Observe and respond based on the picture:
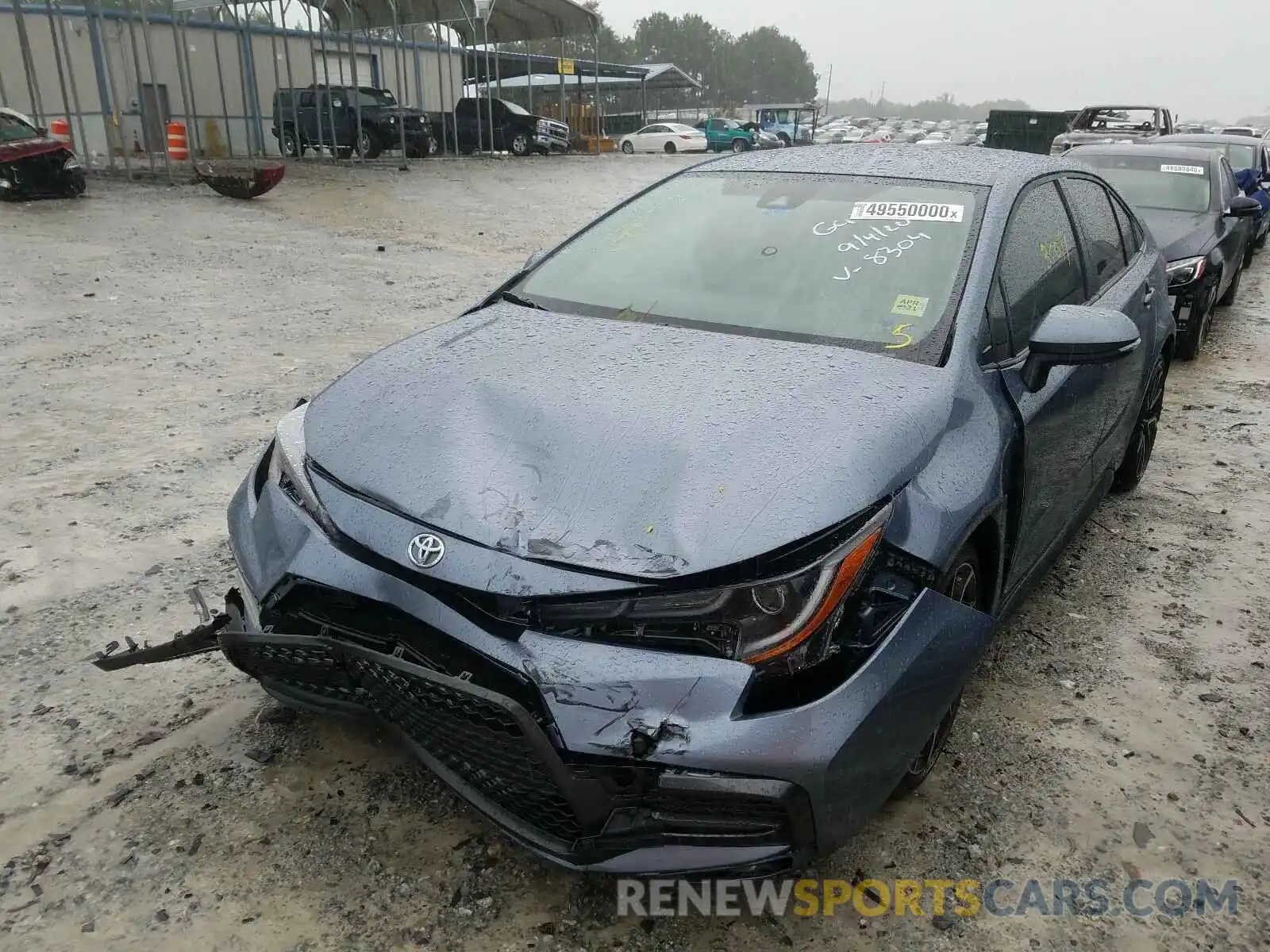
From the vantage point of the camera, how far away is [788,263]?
9.91 ft

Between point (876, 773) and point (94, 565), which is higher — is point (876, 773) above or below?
above

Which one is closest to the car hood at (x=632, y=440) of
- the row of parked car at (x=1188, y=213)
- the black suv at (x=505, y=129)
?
the row of parked car at (x=1188, y=213)

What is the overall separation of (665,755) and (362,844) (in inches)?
37.0

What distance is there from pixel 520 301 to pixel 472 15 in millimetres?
24251

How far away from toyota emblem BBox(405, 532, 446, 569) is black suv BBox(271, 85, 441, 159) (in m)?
22.1

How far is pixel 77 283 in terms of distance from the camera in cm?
855

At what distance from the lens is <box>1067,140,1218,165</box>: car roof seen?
832 centimetres

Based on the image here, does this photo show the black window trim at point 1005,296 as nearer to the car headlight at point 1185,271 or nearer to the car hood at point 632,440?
the car hood at point 632,440

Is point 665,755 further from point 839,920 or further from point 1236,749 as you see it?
point 1236,749

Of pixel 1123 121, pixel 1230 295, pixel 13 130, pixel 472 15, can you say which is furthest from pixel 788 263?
pixel 472 15

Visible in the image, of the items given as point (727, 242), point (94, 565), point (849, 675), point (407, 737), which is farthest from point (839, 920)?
point (94, 565)

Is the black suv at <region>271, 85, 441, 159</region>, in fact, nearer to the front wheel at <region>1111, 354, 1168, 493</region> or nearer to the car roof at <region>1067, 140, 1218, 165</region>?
the car roof at <region>1067, 140, 1218, 165</region>

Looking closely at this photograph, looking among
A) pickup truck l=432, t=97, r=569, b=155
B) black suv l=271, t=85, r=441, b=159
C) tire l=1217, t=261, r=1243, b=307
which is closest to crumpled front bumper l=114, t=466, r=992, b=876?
Result: tire l=1217, t=261, r=1243, b=307

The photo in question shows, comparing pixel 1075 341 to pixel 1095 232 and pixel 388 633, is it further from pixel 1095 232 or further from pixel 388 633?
pixel 388 633
